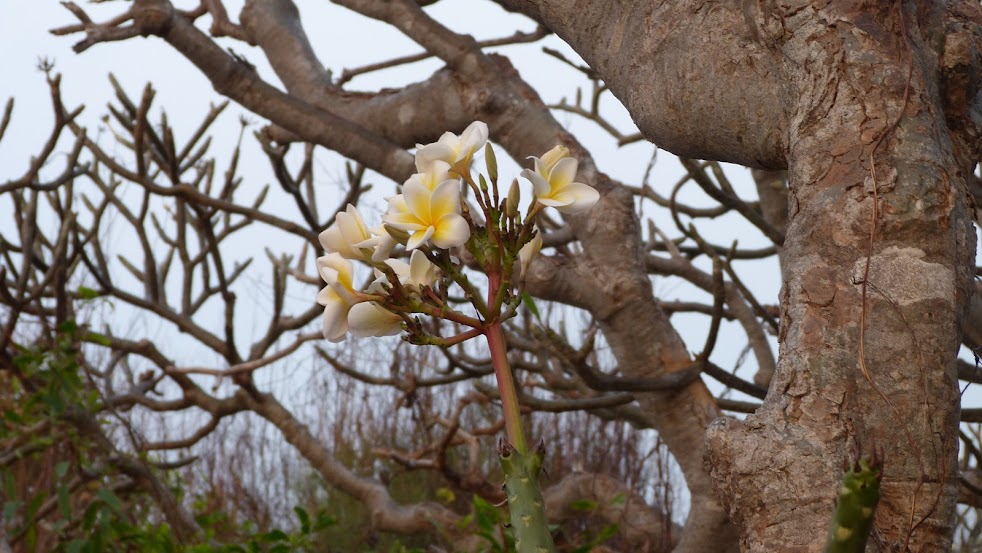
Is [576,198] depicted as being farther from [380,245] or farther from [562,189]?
[380,245]

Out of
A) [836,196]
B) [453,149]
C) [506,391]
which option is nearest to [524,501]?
[506,391]

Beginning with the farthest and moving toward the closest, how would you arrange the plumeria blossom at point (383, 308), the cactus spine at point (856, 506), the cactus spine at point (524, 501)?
the plumeria blossom at point (383, 308), the cactus spine at point (524, 501), the cactus spine at point (856, 506)

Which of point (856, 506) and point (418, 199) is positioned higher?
point (418, 199)

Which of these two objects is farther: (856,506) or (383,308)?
(383,308)

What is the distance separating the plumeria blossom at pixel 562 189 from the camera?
852 mm

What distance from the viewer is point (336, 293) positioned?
86cm

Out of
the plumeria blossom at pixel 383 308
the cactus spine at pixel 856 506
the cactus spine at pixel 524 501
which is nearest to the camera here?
the cactus spine at pixel 856 506

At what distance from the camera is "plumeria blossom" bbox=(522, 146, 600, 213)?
85 cm

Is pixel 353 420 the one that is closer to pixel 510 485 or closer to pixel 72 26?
pixel 72 26

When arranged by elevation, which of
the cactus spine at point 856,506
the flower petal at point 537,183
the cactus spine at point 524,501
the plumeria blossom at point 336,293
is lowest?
the cactus spine at point 856,506

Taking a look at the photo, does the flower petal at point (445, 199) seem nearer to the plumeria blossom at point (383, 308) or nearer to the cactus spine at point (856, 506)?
the plumeria blossom at point (383, 308)

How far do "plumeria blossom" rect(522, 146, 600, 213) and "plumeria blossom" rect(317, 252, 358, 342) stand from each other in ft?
0.62

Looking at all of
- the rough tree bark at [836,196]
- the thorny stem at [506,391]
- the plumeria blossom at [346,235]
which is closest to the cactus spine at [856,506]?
the rough tree bark at [836,196]

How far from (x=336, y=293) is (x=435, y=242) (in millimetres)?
118
